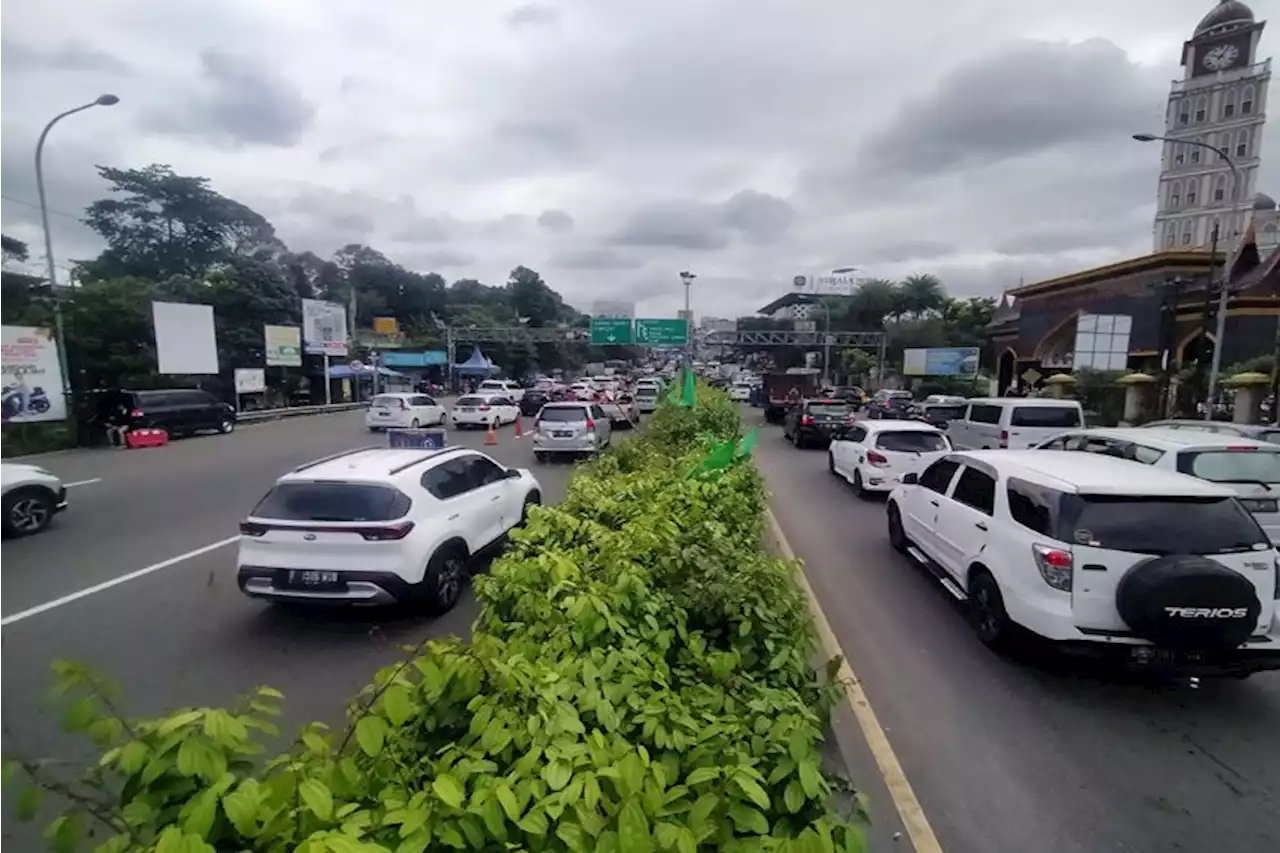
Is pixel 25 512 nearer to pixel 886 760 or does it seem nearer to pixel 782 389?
pixel 886 760

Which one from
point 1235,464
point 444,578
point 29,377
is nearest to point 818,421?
point 1235,464

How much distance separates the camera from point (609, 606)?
292 centimetres

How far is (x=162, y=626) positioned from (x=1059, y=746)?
732 centimetres

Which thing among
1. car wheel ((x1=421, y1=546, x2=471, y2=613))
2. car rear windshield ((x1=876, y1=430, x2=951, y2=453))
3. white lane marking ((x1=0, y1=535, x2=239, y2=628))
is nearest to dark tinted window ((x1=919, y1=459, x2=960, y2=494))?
car rear windshield ((x1=876, y1=430, x2=951, y2=453))

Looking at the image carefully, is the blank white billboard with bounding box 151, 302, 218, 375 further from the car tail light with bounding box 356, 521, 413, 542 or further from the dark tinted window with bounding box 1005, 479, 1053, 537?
the dark tinted window with bounding box 1005, 479, 1053, 537

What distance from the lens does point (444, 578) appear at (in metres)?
6.40

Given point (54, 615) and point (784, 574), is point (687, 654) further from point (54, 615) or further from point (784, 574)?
point (54, 615)

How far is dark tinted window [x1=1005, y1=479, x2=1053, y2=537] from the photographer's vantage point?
197 inches

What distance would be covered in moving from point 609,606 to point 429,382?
57929 millimetres

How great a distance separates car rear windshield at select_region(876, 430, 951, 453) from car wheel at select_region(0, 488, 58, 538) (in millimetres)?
13044

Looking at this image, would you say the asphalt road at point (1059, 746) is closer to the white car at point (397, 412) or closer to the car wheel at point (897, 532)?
the car wheel at point (897, 532)

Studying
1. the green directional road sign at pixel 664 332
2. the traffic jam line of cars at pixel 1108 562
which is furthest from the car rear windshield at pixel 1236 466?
the green directional road sign at pixel 664 332

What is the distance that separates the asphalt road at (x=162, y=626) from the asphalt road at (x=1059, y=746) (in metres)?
3.77

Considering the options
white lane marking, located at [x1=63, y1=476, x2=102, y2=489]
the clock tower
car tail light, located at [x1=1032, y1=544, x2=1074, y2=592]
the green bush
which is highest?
the clock tower
